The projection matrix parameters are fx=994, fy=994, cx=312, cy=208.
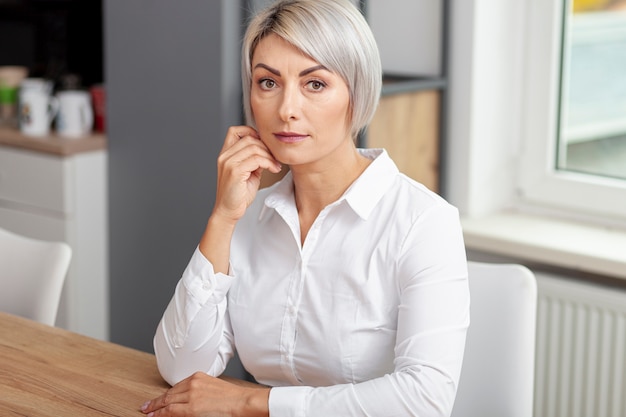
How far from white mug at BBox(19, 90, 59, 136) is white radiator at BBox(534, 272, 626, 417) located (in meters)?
1.49

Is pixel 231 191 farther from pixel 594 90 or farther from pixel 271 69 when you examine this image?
pixel 594 90

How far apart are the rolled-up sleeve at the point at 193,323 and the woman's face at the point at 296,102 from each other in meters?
0.22

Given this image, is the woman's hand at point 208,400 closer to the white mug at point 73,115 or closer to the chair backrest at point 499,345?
the chair backrest at point 499,345

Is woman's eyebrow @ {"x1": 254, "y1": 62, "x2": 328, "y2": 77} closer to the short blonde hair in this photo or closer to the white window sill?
the short blonde hair

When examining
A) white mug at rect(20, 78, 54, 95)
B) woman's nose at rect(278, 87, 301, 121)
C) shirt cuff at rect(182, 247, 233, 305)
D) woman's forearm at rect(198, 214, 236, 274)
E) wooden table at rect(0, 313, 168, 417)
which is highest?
white mug at rect(20, 78, 54, 95)

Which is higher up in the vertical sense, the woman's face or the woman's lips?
the woman's face

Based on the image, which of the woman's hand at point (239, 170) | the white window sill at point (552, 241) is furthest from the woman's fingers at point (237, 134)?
the white window sill at point (552, 241)

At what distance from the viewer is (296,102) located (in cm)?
149

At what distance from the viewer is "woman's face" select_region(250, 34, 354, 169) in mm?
1488

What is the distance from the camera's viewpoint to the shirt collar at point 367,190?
1545mm

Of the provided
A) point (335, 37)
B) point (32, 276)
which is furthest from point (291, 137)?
point (32, 276)

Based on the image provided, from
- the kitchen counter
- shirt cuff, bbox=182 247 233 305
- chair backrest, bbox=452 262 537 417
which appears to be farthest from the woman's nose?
the kitchen counter

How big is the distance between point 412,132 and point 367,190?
3.71 feet

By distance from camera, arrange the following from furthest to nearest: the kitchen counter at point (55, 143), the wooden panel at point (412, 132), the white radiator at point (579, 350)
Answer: the kitchen counter at point (55, 143) → the wooden panel at point (412, 132) → the white radiator at point (579, 350)
